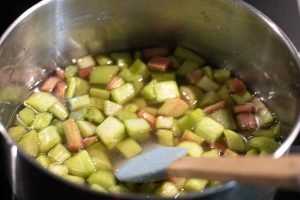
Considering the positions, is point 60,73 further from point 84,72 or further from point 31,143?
point 31,143

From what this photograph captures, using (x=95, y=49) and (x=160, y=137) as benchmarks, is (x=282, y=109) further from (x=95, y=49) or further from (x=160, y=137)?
(x=95, y=49)

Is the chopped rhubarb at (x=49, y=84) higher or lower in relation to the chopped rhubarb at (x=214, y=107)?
higher

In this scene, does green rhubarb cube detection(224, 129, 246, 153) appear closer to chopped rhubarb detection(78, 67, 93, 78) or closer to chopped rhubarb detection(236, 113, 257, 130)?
chopped rhubarb detection(236, 113, 257, 130)

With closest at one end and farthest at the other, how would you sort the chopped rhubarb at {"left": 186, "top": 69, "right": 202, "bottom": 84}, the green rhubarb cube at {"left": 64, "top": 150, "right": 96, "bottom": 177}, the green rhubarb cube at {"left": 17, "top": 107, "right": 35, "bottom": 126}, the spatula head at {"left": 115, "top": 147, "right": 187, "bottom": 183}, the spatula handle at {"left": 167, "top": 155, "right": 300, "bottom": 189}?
the spatula handle at {"left": 167, "top": 155, "right": 300, "bottom": 189}
the spatula head at {"left": 115, "top": 147, "right": 187, "bottom": 183}
the green rhubarb cube at {"left": 64, "top": 150, "right": 96, "bottom": 177}
the green rhubarb cube at {"left": 17, "top": 107, "right": 35, "bottom": 126}
the chopped rhubarb at {"left": 186, "top": 69, "right": 202, "bottom": 84}

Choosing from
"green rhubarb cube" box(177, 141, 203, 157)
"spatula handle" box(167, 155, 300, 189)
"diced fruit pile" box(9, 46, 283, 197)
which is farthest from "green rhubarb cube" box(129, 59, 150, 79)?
"spatula handle" box(167, 155, 300, 189)

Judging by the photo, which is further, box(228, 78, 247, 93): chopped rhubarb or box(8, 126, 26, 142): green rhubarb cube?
box(228, 78, 247, 93): chopped rhubarb

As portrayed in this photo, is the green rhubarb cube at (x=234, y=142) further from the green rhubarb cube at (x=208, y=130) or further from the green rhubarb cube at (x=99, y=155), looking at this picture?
the green rhubarb cube at (x=99, y=155)

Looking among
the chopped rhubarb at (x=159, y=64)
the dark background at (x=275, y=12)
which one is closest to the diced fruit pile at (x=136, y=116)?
the chopped rhubarb at (x=159, y=64)
